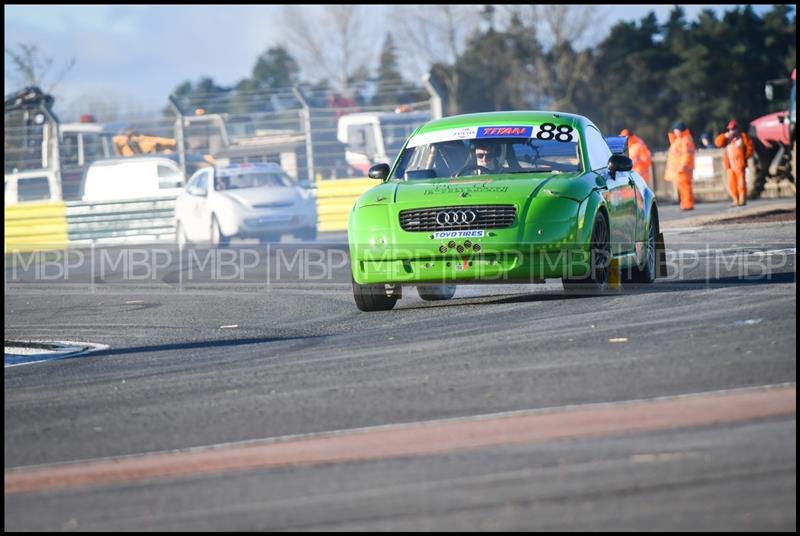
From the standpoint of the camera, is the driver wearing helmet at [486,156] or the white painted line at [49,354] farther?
the driver wearing helmet at [486,156]

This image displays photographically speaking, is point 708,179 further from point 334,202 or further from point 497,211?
point 497,211

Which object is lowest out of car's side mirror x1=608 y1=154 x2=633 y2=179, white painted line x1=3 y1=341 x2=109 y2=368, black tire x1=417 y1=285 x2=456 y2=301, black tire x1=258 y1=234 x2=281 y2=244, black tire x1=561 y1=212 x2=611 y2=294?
black tire x1=258 y1=234 x2=281 y2=244

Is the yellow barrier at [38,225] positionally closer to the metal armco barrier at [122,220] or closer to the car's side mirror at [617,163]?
the metal armco barrier at [122,220]

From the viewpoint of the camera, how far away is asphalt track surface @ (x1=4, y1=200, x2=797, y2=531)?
5.11 meters

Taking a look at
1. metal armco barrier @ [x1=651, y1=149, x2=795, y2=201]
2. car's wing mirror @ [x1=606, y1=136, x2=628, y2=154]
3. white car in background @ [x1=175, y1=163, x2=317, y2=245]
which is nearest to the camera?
car's wing mirror @ [x1=606, y1=136, x2=628, y2=154]

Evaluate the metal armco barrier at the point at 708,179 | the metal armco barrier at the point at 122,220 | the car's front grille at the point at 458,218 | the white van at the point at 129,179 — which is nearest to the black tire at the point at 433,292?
the car's front grille at the point at 458,218

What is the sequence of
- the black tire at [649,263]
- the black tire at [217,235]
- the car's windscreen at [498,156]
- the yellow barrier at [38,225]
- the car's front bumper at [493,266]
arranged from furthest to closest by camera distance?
the yellow barrier at [38,225]
the black tire at [217,235]
the black tire at [649,263]
the car's windscreen at [498,156]
the car's front bumper at [493,266]

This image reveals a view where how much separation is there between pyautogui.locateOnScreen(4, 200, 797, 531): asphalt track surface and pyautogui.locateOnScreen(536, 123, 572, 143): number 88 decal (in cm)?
132

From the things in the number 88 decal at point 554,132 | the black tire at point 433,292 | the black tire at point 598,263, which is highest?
the number 88 decal at point 554,132

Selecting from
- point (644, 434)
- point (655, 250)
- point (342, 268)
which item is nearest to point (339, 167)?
point (342, 268)

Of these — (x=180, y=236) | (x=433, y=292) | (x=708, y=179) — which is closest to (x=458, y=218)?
(x=433, y=292)

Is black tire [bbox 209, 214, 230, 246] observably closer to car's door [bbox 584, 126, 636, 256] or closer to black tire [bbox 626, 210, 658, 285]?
black tire [bbox 626, 210, 658, 285]

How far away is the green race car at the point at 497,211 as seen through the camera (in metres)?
10.8

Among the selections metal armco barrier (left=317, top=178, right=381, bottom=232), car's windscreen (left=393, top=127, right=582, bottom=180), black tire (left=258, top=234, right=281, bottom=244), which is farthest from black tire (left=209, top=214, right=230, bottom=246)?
car's windscreen (left=393, top=127, right=582, bottom=180)
